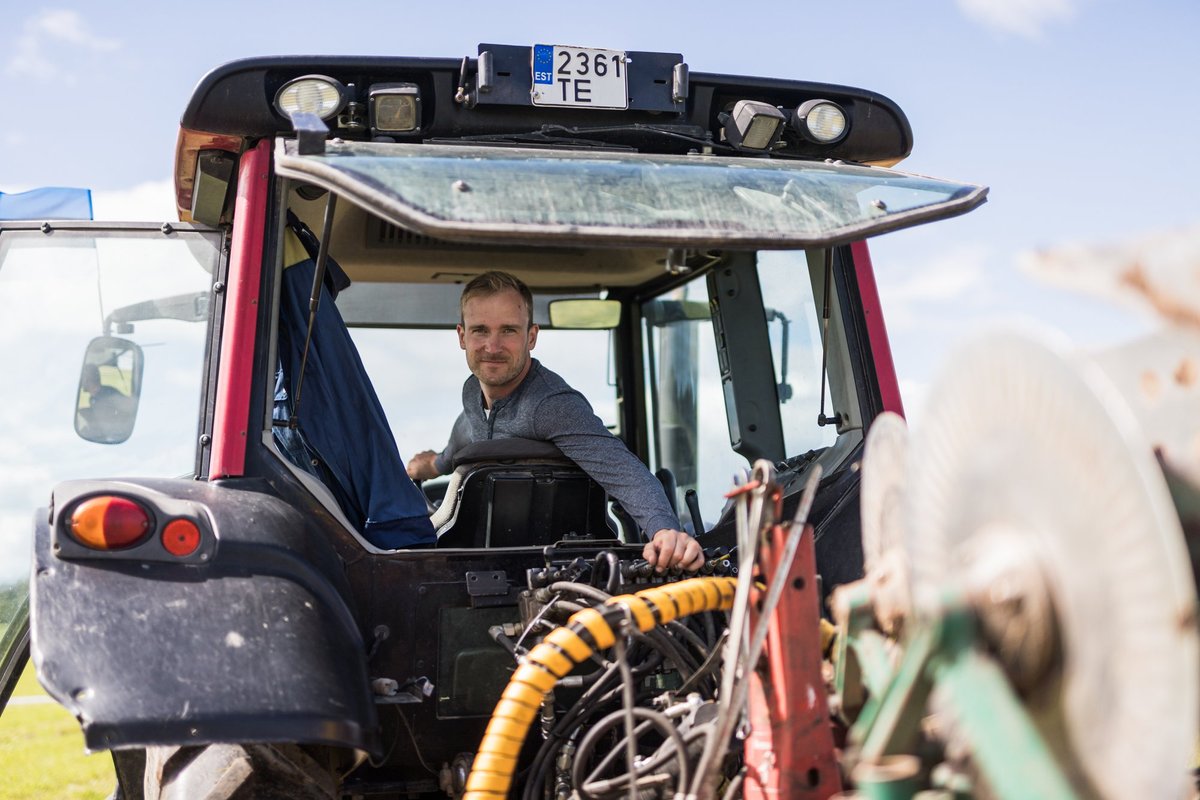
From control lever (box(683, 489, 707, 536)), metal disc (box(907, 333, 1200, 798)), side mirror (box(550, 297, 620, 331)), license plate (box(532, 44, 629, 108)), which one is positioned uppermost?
license plate (box(532, 44, 629, 108))

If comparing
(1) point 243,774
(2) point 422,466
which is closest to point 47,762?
(2) point 422,466

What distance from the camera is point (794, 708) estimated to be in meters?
2.07

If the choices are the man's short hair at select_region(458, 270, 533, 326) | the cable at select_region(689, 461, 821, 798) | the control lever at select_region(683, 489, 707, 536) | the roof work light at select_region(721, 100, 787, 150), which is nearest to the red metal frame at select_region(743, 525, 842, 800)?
the cable at select_region(689, 461, 821, 798)

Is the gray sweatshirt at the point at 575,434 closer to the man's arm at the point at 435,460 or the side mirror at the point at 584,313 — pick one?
the man's arm at the point at 435,460

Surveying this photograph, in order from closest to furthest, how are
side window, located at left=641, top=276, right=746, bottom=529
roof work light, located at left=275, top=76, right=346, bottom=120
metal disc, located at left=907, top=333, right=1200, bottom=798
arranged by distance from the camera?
1. metal disc, located at left=907, top=333, right=1200, bottom=798
2. roof work light, located at left=275, top=76, right=346, bottom=120
3. side window, located at left=641, top=276, right=746, bottom=529

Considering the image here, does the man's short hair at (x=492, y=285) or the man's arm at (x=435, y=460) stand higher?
the man's short hair at (x=492, y=285)

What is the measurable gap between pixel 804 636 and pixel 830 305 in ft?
4.92

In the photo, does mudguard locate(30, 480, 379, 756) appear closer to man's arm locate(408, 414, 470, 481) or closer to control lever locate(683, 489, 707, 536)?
man's arm locate(408, 414, 470, 481)

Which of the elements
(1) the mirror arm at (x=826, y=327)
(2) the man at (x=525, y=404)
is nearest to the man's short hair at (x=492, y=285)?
(2) the man at (x=525, y=404)

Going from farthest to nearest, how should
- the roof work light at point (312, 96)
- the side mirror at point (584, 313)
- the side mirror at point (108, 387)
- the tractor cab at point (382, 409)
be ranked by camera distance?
1. the side mirror at point (584, 313)
2. the side mirror at point (108, 387)
3. the roof work light at point (312, 96)
4. the tractor cab at point (382, 409)

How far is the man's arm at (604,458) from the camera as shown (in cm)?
334

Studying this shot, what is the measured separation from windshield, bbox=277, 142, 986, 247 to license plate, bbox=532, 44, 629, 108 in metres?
0.30

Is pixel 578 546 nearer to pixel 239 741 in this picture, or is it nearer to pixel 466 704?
pixel 466 704

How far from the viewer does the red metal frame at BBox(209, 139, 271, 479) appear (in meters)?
2.81
